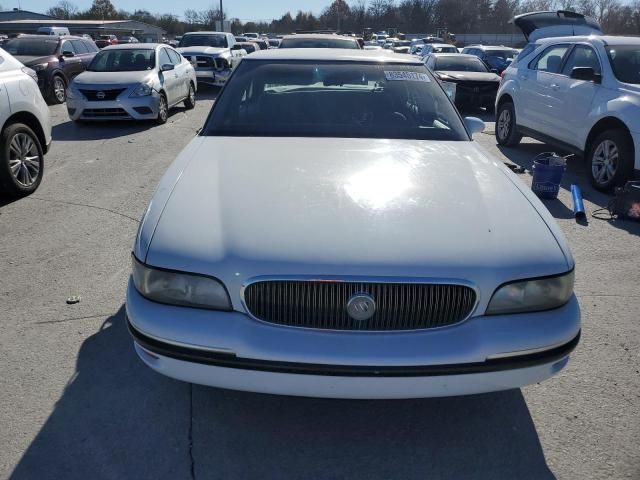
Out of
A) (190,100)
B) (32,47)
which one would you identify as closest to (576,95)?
(190,100)

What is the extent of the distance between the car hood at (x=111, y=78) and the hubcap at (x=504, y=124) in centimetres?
673

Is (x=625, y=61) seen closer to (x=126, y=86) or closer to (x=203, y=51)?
(x=126, y=86)

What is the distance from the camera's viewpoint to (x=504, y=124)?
31.1 feet

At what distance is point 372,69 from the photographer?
3980mm

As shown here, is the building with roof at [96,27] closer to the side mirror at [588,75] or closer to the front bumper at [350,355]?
the side mirror at [588,75]

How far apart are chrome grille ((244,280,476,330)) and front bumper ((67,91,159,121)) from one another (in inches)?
360

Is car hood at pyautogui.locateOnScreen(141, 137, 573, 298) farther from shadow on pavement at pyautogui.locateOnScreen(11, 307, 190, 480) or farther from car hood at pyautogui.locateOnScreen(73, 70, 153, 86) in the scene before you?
car hood at pyautogui.locateOnScreen(73, 70, 153, 86)

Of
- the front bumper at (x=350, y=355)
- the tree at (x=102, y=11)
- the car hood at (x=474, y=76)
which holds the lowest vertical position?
the front bumper at (x=350, y=355)

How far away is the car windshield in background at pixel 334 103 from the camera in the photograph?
3.66 meters

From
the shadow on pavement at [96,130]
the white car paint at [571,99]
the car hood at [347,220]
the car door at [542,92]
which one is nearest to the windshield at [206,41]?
the shadow on pavement at [96,130]

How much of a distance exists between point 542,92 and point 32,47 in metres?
12.4

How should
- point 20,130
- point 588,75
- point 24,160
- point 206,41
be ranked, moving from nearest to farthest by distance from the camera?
point 20,130 < point 24,160 < point 588,75 < point 206,41

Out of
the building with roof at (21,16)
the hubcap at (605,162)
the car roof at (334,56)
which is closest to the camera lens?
the car roof at (334,56)

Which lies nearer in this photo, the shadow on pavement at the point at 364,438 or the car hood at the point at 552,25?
the shadow on pavement at the point at 364,438
